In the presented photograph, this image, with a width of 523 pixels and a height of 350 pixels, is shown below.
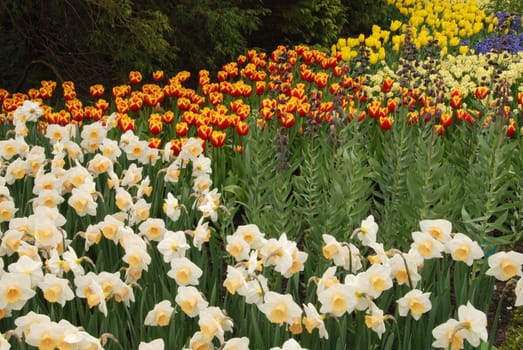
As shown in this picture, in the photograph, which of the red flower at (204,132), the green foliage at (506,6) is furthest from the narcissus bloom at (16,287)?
the green foliage at (506,6)

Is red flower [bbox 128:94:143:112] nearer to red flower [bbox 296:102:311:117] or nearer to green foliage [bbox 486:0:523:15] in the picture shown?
red flower [bbox 296:102:311:117]

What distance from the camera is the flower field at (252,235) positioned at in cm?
223

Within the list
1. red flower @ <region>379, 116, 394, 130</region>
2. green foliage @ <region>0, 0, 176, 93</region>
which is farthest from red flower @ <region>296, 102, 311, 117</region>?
green foliage @ <region>0, 0, 176, 93</region>

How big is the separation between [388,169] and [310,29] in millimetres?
5082

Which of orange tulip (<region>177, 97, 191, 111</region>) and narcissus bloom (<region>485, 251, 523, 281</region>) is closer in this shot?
narcissus bloom (<region>485, 251, 523, 281</region>)

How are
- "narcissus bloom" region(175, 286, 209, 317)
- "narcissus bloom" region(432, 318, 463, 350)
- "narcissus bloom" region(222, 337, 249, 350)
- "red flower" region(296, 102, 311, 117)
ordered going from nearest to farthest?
1. "narcissus bloom" region(222, 337, 249, 350)
2. "narcissus bloom" region(432, 318, 463, 350)
3. "narcissus bloom" region(175, 286, 209, 317)
4. "red flower" region(296, 102, 311, 117)

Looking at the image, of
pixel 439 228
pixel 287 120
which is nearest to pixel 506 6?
pixel 287 120

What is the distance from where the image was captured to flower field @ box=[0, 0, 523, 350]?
223 cm

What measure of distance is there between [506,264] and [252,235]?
818 millimetres

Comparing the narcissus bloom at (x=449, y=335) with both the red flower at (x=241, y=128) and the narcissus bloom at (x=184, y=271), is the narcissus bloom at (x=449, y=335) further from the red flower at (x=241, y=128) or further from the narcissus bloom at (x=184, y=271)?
the red flower at (x=241, y=128)

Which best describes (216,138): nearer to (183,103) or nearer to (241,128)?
(241,128)

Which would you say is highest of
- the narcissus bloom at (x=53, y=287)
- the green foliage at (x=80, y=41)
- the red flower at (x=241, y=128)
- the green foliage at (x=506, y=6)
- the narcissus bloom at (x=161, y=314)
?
the green foliage at (x=506, y=6)

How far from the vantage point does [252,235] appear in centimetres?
252

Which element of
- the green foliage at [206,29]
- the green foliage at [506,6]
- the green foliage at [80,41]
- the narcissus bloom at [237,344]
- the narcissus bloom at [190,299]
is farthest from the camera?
the green foliage at [506,6]
